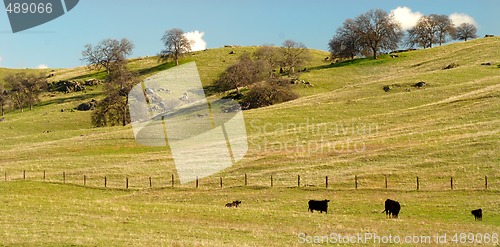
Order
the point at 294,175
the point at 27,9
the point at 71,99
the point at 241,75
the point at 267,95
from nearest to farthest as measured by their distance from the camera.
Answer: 1. the point at 27,9
2. the point at 294,175
3. the point at 267,95
4. the point at 241,75
5. the point at 71,99

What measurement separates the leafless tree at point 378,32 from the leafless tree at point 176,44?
48292 millimetres

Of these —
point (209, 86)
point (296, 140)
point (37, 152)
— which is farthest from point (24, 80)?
point (296, 140)

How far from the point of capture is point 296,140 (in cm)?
6091

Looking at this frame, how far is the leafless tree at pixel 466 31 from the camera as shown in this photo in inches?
7037

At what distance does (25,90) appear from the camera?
418 ft

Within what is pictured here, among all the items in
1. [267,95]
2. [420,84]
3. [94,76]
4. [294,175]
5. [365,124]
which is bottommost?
[294,175]

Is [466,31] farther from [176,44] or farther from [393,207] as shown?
[393,207]

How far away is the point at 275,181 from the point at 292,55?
87.3 m

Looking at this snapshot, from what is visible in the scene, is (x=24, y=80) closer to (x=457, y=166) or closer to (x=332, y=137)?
(x=332, y=137)

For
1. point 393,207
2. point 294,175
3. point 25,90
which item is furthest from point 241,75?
point 393,207

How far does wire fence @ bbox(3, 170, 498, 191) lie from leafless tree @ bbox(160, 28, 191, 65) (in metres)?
95.1

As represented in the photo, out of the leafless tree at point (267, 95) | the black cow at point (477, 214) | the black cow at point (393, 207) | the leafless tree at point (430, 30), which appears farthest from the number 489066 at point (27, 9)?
the leafless tree at point (430, 30)

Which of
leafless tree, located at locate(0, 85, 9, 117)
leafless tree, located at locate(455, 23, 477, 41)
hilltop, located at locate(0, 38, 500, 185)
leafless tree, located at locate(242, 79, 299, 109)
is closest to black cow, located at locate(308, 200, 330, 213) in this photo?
hilltop, located at locate(0, 38, 500, 185)

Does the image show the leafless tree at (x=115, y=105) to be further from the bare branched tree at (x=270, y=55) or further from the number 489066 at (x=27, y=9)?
the number 489066 at (x=27, y=9)
